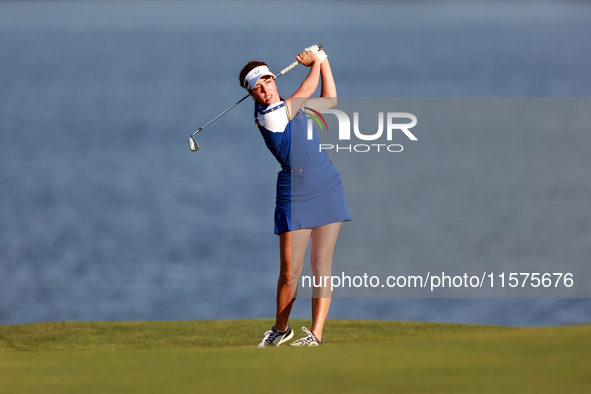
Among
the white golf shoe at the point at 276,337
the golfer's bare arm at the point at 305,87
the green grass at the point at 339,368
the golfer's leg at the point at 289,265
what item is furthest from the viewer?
the white golf shoe at the point at 276,337

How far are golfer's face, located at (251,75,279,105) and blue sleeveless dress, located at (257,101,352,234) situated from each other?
0.06 m

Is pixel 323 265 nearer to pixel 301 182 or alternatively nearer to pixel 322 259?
pixel 322 259

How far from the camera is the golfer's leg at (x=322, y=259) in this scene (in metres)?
3.23

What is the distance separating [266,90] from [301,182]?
0.43m

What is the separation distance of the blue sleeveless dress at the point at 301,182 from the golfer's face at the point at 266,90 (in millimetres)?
59

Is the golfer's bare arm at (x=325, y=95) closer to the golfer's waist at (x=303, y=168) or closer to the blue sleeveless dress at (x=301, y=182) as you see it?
the blue sleeveless dress at (x=301, y=182)

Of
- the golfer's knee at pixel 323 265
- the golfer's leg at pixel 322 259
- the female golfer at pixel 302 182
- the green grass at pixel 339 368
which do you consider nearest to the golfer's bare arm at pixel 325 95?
the female golfer at pixel 302 182

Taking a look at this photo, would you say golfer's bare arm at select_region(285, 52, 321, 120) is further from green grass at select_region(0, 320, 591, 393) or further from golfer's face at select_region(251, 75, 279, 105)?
green grass at select_region(0, 320, 591, 393)

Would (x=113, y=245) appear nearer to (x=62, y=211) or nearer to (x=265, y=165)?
(x=62, y=211)

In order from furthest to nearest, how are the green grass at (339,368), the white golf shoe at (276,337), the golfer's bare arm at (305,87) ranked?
1. the white golf shoe at (276,337)
2. the golfer's bare arm at (305,87)
3. the green grass at (339,368)

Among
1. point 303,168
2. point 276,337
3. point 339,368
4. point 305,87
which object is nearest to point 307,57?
point 305,87

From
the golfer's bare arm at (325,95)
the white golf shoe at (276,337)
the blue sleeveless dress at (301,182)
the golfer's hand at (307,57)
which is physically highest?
the golfer's hand at (307,57)

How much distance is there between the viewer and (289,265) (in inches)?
129

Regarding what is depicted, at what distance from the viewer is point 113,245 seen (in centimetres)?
823
